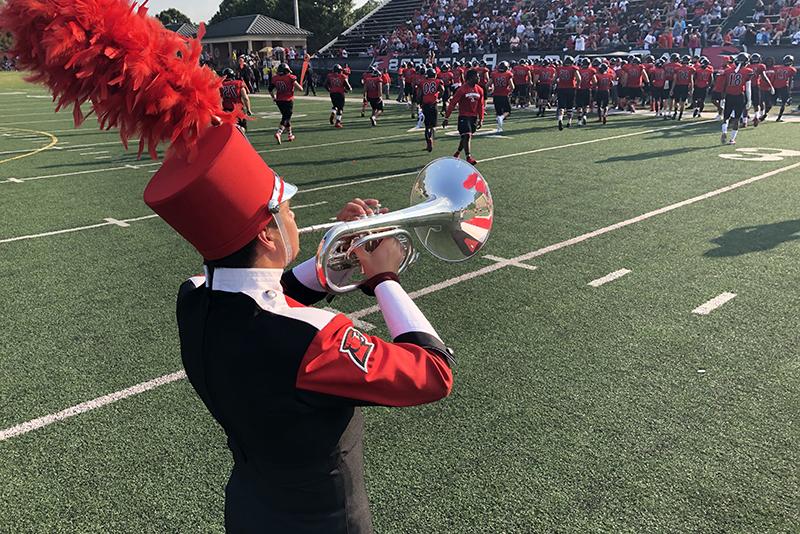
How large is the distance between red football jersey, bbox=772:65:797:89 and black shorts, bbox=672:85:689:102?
2.14m

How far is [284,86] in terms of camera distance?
1494cm

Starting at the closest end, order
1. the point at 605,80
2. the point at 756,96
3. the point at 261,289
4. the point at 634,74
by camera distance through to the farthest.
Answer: the point at 261,289 < the point at 756,96 < the point at 605,80 < the point at 634,74

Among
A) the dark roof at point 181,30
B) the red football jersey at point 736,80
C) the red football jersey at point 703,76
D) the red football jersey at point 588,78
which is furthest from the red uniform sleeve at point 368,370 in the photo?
the red football jersey at point 703,76

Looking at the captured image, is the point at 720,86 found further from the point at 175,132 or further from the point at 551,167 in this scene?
the point at 175,132

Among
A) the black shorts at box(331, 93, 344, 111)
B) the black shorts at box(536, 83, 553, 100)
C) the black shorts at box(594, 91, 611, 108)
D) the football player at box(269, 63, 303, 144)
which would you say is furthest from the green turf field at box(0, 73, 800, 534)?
the black shorts at box(536, 83, 553, 100)

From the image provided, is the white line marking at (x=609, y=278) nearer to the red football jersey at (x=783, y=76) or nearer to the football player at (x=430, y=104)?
the football player at (x=430, y=104)

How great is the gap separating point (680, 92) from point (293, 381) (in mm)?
19000

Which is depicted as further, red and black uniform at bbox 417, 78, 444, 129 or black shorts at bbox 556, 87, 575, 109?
black shorts at bbox 556, 87, 575, 109

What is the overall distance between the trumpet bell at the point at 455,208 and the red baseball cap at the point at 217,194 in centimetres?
70

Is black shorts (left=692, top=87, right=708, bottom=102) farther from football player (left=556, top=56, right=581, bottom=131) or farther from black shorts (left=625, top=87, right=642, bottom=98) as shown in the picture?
football player (left=556, top=56, right=581, bottom=131)

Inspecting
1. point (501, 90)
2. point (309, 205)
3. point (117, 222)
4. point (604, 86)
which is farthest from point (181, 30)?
point (604, 86)

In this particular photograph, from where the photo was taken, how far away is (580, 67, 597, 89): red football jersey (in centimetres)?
1783

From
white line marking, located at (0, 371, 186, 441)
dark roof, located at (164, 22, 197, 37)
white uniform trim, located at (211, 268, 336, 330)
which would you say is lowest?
white line marking, located at (0, 371, 186, 441)

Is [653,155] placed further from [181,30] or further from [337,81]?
[181,30]
